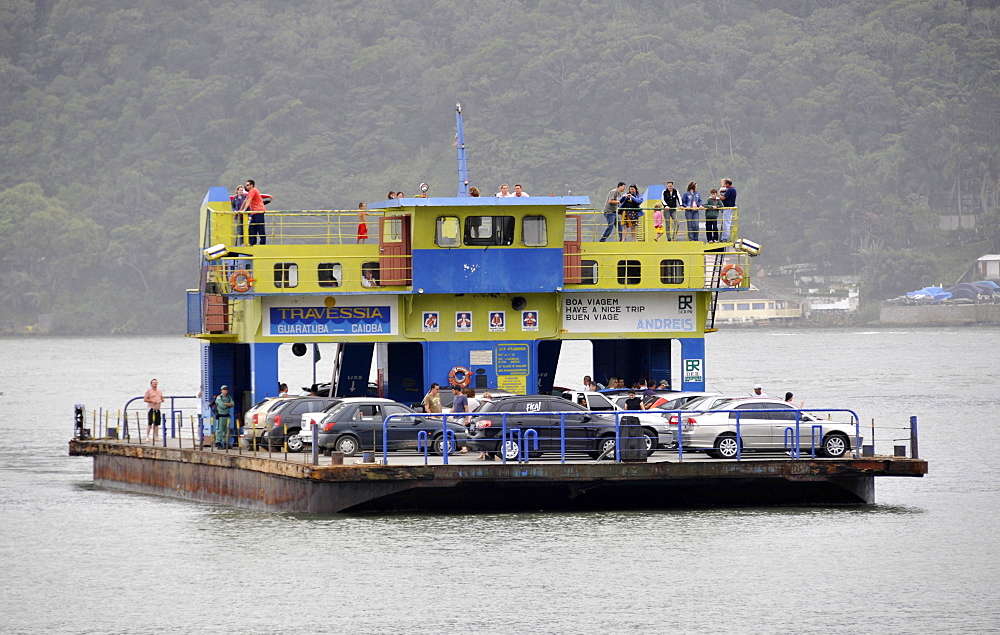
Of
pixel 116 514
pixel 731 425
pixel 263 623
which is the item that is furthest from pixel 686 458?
pixel 116 514

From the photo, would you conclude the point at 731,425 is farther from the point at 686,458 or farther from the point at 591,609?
the point at 591,609

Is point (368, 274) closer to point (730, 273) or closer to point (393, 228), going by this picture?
point (393, 228)

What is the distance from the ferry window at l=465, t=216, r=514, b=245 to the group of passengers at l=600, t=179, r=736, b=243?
8.92 ft

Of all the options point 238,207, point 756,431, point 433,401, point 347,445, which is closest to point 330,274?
point 238,207

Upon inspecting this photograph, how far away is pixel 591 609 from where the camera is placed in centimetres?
2783

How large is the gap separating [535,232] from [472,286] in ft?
5.89

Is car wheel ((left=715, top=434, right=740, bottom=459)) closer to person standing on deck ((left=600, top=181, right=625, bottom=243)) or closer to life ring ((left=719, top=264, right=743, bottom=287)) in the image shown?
life ring ((left=719, top=264, right=743, bottom=287))

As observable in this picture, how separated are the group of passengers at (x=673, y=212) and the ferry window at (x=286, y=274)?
720 centimetres

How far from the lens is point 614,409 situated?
35.4 m

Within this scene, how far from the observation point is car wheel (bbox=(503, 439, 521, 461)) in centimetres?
3231

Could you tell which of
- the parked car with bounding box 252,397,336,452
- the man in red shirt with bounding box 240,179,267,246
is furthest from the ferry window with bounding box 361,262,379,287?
the parked car with bounding box 252,397,336,452

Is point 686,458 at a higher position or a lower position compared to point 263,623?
higher

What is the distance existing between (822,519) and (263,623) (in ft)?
41.0

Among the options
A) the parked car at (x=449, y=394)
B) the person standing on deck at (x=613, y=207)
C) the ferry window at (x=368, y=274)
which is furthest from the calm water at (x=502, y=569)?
the person standing on deck at (x=613, y=207)
